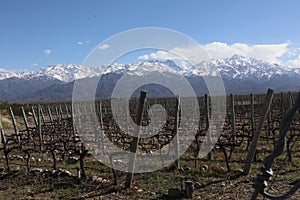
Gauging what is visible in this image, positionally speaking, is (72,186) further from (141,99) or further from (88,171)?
(141,99)

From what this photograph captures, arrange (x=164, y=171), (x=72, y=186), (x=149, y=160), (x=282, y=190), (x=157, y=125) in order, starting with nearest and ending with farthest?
(x=282, y=190) < (x=72, y=186) < (x=164, y=171) < (x=149, y=160) < (x=157, y=125)

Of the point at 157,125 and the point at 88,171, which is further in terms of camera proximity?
the point at 157,125

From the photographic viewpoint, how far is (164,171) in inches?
290

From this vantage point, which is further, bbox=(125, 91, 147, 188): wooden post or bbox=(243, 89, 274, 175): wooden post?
bbox=(243, 89, 274, 175): wooden post

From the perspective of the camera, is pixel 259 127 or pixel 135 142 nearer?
pixel 135 142

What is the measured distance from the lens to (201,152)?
990cm

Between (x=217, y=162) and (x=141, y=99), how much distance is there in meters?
3.36

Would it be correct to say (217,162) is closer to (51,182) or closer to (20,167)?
(51,182)

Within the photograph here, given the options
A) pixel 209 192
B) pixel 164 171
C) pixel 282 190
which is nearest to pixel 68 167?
pixel 164 171

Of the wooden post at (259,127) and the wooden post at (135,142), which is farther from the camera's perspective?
the wooden post at (259,127)

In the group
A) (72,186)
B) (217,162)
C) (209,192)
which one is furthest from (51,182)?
(217,162)

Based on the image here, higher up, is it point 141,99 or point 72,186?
point 141,99

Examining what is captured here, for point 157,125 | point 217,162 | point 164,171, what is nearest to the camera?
point 164,171

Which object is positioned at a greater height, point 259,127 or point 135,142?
point 259,127
